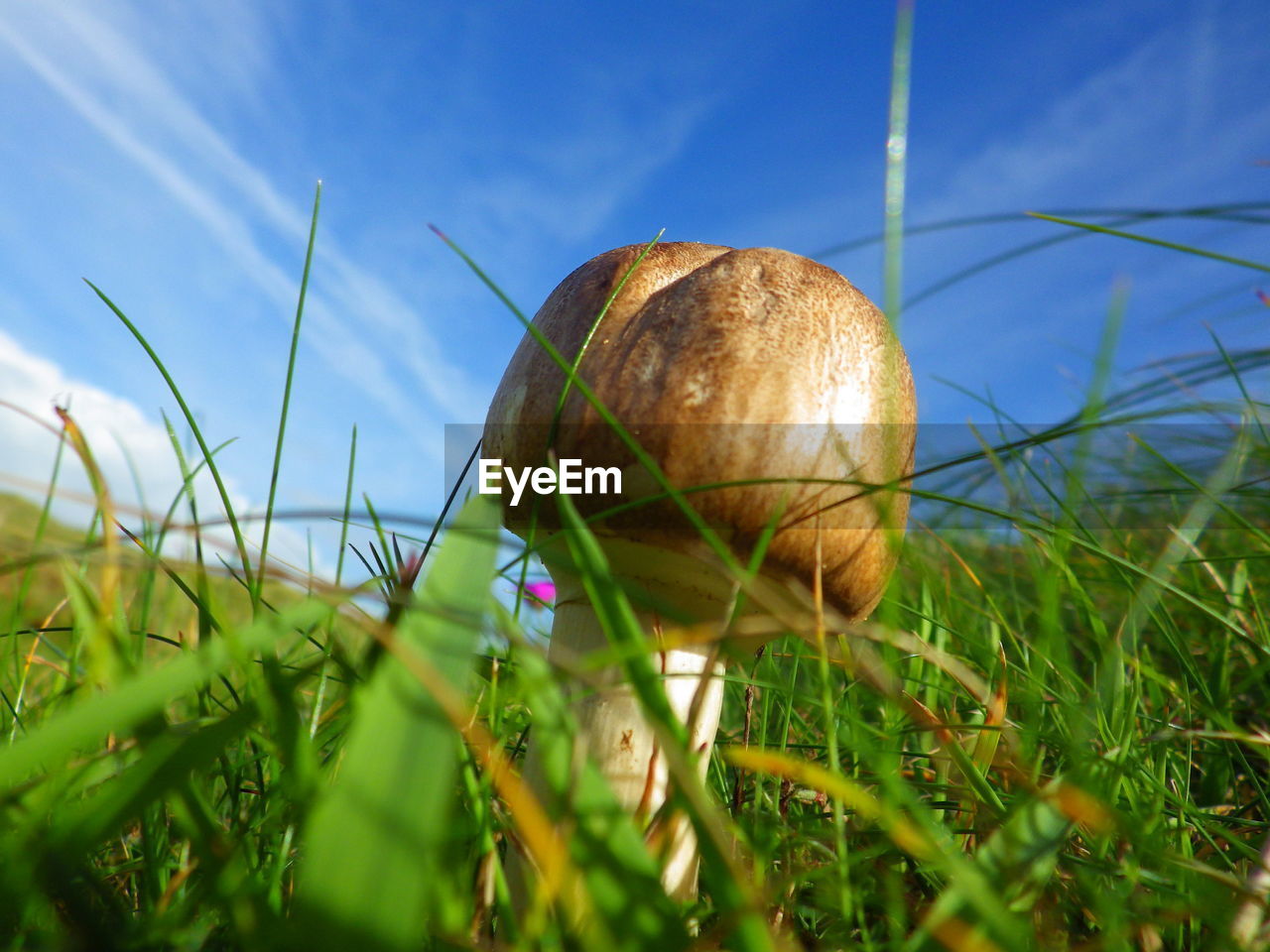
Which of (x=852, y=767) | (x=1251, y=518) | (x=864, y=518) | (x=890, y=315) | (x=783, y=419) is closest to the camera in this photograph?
(x=890, y=315)

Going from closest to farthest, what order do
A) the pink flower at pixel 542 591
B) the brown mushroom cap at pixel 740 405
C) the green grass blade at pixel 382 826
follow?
the green grass blade at pixel 382 826 < the brown mushroom cap at pixel 740 405 < the pink flower at pixel 542 591

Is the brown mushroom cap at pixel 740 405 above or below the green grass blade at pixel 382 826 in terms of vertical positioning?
above

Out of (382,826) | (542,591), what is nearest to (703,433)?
(382,826)

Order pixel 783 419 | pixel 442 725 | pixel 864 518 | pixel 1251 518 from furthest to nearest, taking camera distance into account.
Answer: pixel 1251 518, pixel 864 518, pixel 783 419, pixel 442 725

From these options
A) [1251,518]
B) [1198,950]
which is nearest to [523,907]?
[1198,950]

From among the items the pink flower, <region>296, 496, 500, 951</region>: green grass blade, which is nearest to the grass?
<region>296, 496, 500, 951</region>: green grass blade

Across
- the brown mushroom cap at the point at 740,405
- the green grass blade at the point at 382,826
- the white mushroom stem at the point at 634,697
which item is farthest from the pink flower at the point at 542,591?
the green grass blade at the point at 382,826

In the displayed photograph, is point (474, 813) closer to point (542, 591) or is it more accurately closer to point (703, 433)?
point (703, 433)

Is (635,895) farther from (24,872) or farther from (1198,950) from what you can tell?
(1198,950)

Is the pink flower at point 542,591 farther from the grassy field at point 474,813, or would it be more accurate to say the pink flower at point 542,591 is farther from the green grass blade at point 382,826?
the green grass blade at point 382,826
